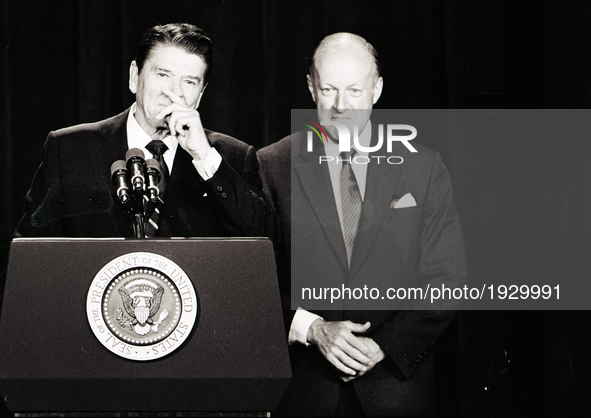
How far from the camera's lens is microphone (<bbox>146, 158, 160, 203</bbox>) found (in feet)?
6.03

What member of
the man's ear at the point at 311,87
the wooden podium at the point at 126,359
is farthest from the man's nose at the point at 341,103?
the wooden podium at the point at 126,359

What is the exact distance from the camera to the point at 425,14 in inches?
129

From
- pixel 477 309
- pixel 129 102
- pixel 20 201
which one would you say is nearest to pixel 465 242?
pixel 477 309

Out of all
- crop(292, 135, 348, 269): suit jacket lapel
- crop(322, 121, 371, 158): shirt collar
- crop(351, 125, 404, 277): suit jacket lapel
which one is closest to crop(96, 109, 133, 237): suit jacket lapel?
crop(292, 135, 348, 269): suit jacket lapel

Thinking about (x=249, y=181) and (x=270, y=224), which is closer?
(x=270, y=224)

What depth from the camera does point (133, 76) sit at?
124 inches

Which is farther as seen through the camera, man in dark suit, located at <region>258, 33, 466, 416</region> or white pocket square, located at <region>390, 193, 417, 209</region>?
white pocket square, located at <region>390, 193, 417, 209</region>

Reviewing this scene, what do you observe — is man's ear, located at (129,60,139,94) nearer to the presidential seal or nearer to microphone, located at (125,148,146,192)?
microphone, located at (125,148,146,192)

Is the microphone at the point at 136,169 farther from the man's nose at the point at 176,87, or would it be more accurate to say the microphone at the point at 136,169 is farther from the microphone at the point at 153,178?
the man's nose at the point at 176,87

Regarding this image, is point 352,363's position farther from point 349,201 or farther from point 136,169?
point 136,169

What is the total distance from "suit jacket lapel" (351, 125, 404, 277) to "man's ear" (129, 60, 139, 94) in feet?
4.20

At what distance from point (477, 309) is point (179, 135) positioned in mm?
1733

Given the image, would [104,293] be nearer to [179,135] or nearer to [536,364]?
[179,135]

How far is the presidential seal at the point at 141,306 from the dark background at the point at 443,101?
1.52 m
